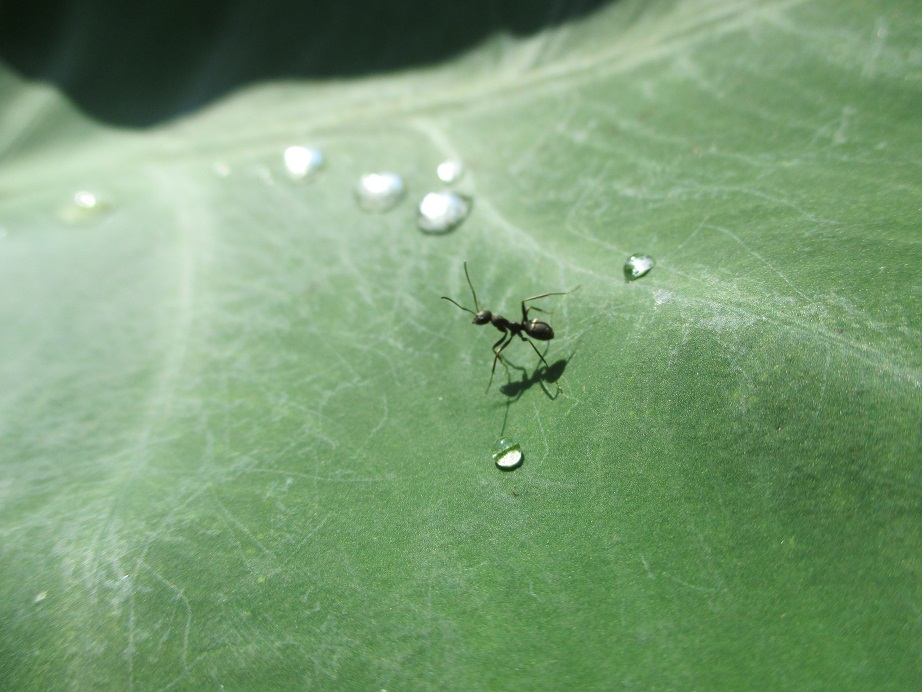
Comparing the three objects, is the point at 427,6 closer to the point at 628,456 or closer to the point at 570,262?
the point at 570,262

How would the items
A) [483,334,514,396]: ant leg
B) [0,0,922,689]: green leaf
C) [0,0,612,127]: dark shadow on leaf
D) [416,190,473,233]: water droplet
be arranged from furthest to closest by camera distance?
1. [0,0,612,127]: dark shadow on leaf
2. [416,190,473,233]: water droplet
3. [483,334,514,396]: ant leg
4. [0,0,922,689]: green leaf

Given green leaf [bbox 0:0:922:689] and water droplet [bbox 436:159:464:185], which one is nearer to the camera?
green leaf [bbox 0:0:922:689]

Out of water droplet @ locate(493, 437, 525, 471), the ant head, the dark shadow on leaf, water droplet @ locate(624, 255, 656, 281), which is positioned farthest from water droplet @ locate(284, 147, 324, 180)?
water droplet @ locate(493, 437, 525, 471)

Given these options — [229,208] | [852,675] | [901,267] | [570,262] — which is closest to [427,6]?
[229,208]

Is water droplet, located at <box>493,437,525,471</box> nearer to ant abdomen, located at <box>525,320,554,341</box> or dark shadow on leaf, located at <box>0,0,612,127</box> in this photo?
ant abdomen, located at <box>525,320,554,341</box>

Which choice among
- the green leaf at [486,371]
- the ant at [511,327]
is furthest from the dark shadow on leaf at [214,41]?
the ant at [511,327]

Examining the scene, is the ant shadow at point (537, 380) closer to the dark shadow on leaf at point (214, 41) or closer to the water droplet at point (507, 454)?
the water droplet at point (507, 454)
